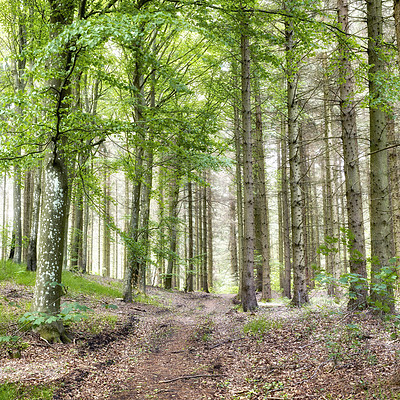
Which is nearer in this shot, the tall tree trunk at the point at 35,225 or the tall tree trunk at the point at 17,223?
the tall tree trunk at the point at 17,223

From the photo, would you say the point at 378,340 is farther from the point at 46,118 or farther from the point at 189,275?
the point at 189,275

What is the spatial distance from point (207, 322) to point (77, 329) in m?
4.15

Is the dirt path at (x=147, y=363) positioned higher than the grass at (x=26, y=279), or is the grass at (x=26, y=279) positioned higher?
the grass at (x=26, y=279)

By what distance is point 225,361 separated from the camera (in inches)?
241

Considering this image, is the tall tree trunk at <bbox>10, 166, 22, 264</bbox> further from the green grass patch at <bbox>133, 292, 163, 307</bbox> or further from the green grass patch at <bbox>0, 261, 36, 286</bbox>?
the green grass patch at <bbox>133, 292, 163, 307</bbox>

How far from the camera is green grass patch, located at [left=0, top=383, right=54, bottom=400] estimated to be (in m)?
4.22

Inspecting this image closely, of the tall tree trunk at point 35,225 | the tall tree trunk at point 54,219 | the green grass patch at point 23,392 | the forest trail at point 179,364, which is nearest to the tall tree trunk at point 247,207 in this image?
the forest trail at point 179,364

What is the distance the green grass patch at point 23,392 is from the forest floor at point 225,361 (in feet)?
0.35

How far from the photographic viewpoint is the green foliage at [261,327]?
7363 mm

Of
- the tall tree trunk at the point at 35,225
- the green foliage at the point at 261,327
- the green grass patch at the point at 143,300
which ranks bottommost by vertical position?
the green grass patch at the point at 143,300

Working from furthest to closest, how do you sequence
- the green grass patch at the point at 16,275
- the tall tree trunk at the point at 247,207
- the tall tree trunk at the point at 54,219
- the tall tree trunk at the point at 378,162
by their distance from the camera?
the tall tree trunk at the point at 247,207 < the green grass patch at the point at 16,275 < the tall tree trunk at the point at 378,162 < the tall tree trunk at the point at 54,219

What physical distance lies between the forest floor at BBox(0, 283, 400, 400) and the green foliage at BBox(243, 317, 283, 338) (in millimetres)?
27

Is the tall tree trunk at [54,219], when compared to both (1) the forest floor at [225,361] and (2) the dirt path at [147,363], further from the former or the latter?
(2) the dirt path at [147,363]

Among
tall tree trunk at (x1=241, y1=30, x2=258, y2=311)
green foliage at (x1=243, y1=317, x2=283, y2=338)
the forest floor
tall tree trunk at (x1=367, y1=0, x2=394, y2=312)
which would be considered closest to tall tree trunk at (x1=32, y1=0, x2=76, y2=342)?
the forest floor
